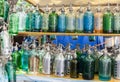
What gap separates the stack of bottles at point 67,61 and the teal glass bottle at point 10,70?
14 centimetres

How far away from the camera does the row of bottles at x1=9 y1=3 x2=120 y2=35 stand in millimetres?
1907

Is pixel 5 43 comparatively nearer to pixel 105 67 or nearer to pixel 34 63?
pixel 34 63

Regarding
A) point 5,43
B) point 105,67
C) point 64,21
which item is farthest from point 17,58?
point 105,67

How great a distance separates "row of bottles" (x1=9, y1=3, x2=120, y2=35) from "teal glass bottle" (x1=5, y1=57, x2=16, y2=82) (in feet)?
1.01

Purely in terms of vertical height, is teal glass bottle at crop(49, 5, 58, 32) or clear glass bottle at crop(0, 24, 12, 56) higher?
teal glass bottle at crop(49, 5, 58, 32)

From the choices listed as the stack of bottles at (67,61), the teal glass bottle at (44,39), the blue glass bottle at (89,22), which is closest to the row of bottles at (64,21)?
the blue glass bottle at (89,22)

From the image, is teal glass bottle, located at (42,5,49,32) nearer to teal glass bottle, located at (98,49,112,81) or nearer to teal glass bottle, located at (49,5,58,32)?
teal glass bottle, located at (49,5,58,32)

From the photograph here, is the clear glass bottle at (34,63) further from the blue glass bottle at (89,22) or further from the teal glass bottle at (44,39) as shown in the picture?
the blue glass bottle at (89,22)

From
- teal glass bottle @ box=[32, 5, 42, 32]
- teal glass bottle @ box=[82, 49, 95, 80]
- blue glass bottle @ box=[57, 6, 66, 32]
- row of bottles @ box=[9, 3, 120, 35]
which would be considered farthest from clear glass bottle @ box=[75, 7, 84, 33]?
teal glass bottle @ box=[32, 5, 42, 32]

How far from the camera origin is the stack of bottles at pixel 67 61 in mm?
1915

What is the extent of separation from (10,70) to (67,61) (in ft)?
1.89

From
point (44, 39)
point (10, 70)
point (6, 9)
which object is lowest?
point (10, 70)

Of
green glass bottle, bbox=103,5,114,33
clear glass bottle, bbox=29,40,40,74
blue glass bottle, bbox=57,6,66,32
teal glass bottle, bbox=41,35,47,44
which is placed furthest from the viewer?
teal glass bottle, bbox=41,35,47,44

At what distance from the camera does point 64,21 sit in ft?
6.61
